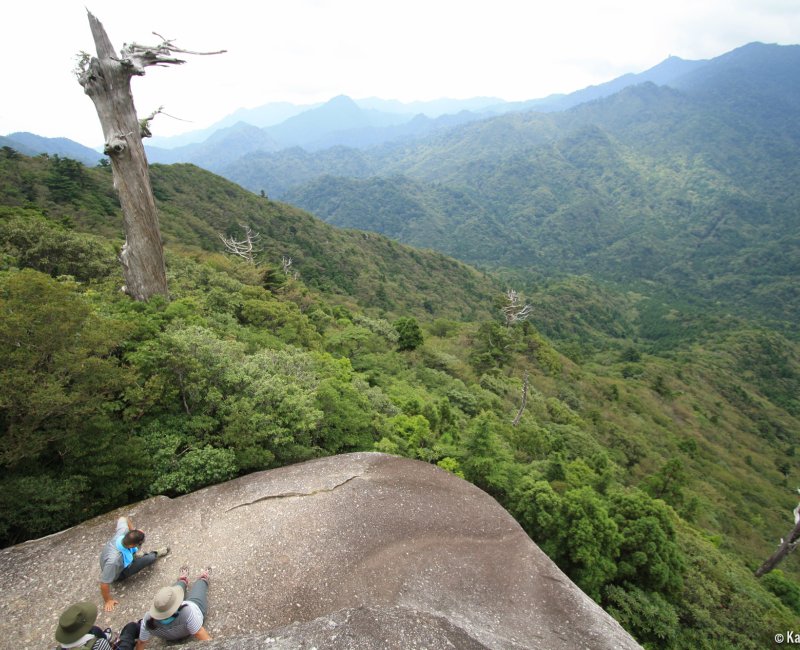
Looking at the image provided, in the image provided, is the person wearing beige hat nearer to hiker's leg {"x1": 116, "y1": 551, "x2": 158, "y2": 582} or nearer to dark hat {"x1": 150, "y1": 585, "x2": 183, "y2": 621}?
dark hat {"x1": 150, "y1": 585, "x2": 183, "y2": 621}

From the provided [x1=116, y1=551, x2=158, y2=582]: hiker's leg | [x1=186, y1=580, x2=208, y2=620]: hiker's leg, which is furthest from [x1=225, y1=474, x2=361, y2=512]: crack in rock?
[x1=186, y1=580, x2=208, y2=620]: hiker's leg

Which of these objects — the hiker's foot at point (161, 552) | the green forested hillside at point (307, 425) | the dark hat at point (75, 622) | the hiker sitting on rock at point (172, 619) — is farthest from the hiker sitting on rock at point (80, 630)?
the green forested hillside at point (307, 425)

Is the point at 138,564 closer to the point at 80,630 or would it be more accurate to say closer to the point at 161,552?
the point at 161,552

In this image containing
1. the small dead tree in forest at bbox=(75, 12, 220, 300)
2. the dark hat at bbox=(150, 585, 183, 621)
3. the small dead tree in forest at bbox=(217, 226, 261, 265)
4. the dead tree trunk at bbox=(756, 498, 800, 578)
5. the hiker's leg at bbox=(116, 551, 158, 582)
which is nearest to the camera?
the dark hat at bbox=(150, 585, 183, 621)

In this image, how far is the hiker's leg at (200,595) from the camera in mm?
6242

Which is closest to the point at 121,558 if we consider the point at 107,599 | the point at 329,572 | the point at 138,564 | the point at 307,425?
the point at 138,564

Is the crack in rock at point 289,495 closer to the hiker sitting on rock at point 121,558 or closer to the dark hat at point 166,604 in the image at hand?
the hiker sitting on rock at point 121,558

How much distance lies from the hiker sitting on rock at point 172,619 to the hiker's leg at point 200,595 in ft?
0.70

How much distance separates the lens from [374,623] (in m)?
5.83

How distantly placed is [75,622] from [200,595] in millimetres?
1724

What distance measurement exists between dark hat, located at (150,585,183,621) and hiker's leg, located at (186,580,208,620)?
2.15 ft

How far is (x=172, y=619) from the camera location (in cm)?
565

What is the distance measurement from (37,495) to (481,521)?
878 centimetres

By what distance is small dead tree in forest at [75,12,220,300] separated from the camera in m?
10.3
